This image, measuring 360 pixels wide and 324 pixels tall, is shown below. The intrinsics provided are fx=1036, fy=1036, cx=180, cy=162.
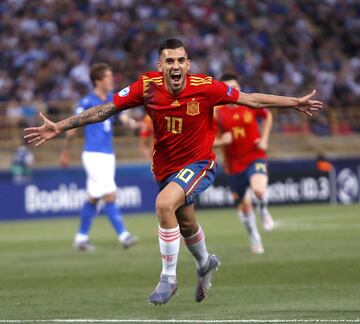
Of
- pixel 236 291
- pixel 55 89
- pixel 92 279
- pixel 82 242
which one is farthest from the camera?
pixel 55 89

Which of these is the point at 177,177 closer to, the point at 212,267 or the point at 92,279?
the point at 212,267

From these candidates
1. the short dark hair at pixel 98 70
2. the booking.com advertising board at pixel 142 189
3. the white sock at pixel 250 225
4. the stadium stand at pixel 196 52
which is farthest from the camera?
the stadium stand at pixel 196 52

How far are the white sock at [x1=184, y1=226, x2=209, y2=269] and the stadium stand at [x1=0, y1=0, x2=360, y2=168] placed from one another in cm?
1833

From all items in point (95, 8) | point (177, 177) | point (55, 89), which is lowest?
point (177, 177)

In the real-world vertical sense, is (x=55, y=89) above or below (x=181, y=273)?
above

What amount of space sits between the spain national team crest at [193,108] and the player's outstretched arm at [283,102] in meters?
0.40

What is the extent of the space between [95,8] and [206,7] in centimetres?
393

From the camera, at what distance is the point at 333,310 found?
8.91m

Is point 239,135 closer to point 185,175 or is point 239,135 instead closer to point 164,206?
point 185,175

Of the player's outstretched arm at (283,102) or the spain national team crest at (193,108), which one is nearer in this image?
the player's outstretched arm at (283,102)

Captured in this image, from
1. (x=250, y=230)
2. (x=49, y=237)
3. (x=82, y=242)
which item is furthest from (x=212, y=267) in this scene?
(x=49, y=237)

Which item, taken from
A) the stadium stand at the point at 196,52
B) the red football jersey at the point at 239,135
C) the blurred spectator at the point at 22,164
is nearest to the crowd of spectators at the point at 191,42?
Answer: the stadium stand at the point at 196,52

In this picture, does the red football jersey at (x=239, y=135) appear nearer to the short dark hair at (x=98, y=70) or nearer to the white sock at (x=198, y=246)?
the short dark hair at (x=98, y=70)

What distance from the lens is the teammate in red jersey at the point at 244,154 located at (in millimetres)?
15352
